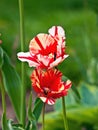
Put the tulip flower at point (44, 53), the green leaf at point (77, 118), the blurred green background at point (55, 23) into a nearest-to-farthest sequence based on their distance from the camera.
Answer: the tulip flower at point (44, 53) < the green leaf at point (77, 118) < the blurred green background at point (55, 23)

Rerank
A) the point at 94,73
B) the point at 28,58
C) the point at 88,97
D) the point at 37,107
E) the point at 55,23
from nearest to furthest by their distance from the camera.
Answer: the point at 28,58 → the point at 37,107 → the point at 88,97 → the point at 94,73 → the point at 55,23

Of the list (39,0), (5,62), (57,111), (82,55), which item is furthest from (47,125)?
(39,0)

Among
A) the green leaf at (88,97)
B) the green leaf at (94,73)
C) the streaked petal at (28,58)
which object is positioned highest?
the streaked petal at (28,58)

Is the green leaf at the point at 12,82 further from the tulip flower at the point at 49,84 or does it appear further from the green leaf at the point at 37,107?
the tulip flower at the point at 49,84

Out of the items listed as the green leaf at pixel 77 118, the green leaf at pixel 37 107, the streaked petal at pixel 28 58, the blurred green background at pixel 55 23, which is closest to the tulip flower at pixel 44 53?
the streaked petal at pixel 28 58

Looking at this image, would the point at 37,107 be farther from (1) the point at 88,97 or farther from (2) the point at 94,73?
(2) the point at 94,73

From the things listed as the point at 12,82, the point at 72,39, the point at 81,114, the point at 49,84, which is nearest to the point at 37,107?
the point at 12,82
